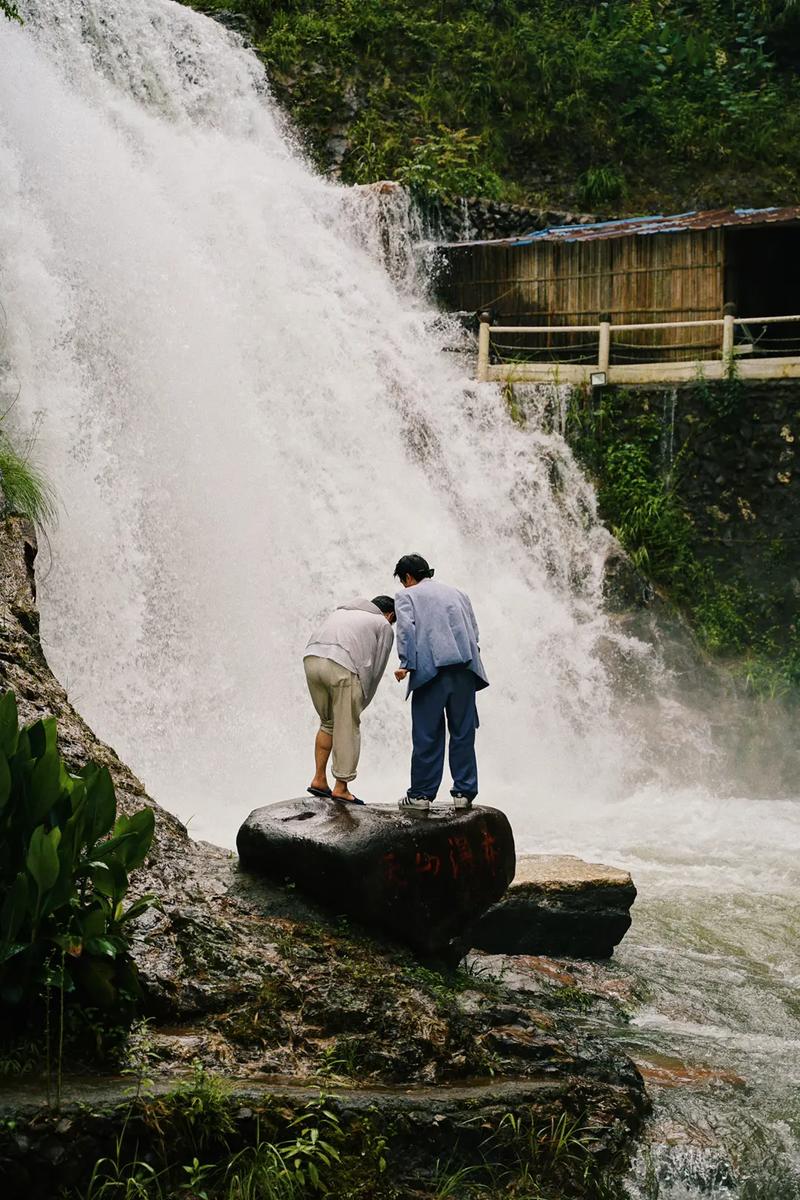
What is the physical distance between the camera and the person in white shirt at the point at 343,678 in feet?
24.0

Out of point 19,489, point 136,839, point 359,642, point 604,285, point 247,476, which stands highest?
point 604,285

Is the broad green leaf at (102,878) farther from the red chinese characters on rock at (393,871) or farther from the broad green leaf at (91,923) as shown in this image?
the red chinese characters on rock at (393,871)

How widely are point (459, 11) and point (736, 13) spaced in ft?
20.9

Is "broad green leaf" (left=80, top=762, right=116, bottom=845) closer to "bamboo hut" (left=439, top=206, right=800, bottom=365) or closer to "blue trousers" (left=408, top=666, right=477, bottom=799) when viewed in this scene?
"blue trousers" (left=408, top=666, right=477, bottom=799)

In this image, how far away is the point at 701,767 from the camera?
1550 centimetres

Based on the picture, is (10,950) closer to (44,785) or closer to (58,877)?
(58,877)

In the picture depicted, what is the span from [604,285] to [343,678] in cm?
1411

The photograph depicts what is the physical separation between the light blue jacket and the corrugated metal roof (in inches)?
537

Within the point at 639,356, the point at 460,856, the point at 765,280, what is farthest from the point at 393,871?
the point at 765,280

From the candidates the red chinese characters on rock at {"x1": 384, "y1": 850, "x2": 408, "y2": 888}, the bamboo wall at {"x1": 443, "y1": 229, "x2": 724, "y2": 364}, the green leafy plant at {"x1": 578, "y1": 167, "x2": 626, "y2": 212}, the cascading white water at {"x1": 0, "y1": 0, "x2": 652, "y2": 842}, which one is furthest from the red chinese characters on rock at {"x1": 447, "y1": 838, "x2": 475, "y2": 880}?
the green leafy plant at {"x1": 578, "y1": 167, "x2": 626, "y2": 212}

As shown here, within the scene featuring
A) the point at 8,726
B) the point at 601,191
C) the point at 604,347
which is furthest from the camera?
the point at 601,191

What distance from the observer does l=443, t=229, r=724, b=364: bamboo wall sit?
63.6 ft

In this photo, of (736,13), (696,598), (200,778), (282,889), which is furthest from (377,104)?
(282,889)

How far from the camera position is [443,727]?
7156 mm
